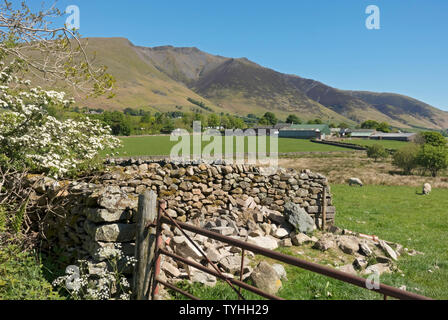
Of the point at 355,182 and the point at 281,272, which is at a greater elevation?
the point at 281,272

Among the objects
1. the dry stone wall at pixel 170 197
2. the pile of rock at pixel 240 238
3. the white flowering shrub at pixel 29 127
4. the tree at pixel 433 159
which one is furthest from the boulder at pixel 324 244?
the tree at pixel 433 159

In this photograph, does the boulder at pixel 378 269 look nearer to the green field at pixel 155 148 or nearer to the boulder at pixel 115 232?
the boulder at pixel 115 232

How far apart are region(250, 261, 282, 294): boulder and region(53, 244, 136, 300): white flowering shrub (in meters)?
2.18

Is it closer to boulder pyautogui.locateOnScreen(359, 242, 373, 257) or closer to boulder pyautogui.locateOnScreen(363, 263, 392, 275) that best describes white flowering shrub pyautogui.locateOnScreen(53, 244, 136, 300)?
boulder pyautogui.locateOnScreen(363, 263, 392, 275)

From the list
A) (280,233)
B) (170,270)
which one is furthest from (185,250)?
(280,233)

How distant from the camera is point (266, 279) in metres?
5.36

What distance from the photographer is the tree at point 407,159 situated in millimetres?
42625

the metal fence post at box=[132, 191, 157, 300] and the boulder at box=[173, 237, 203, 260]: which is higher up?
the metal fence post at box=[132, 191, 157, 300]

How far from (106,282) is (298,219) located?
6.38 m

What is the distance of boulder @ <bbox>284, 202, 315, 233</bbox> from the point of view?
919 centimetres

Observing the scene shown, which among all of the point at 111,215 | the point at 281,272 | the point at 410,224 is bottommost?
the point at 410,224

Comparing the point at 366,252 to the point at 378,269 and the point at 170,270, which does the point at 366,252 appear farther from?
the point at 170,270

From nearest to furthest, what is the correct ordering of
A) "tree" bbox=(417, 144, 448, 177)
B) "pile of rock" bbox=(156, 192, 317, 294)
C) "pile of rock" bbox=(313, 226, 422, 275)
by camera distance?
"pile of rock" bbox=(156, 192, 317, 294)
"pile of rock" bbox=(313, 226, 422, 275)
"tree" bbox=(417, 144, 448, 177)

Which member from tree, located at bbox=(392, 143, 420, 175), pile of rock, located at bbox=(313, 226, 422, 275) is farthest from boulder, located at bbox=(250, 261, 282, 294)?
tree, located at bbox=(392, 143, 420, 175)
